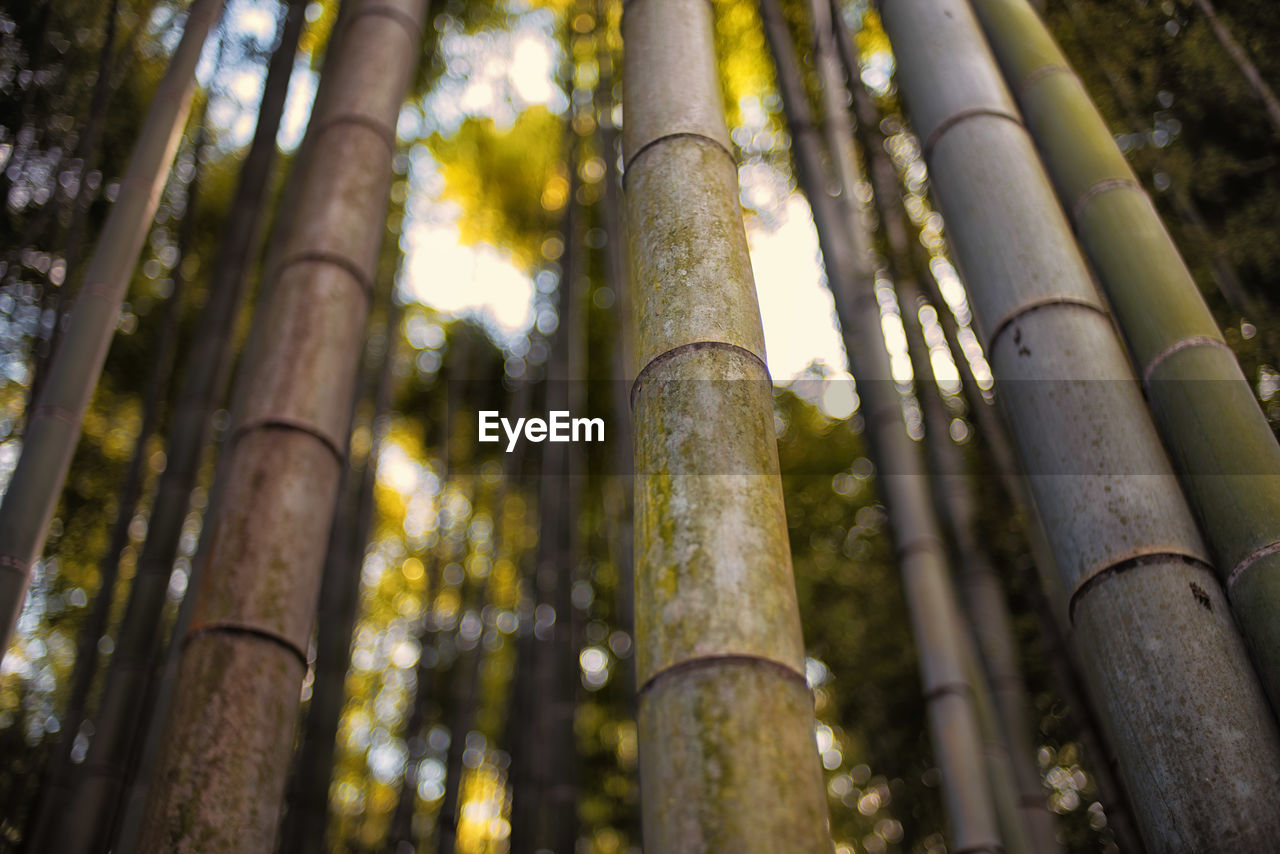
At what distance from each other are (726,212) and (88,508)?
541cm

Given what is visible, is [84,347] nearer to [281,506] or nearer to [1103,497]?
[281,506]

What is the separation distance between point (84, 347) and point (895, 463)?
2538 millimetres

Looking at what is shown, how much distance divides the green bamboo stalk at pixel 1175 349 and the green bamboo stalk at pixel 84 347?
2329mm

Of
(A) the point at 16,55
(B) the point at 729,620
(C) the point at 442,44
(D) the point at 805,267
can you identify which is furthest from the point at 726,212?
(C) the point at 442,44

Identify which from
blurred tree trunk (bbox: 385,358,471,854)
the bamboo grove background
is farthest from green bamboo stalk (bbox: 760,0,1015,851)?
blurred tree trunk (bbox: 385,358,471,854)

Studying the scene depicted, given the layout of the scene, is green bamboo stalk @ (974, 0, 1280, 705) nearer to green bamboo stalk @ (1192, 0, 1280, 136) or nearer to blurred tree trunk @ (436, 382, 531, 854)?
green bamboo stalk @ (1192, 0, 1280, 136)

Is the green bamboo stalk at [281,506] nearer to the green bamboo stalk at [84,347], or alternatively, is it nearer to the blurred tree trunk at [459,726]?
the green bamboo stalk at [84,347]

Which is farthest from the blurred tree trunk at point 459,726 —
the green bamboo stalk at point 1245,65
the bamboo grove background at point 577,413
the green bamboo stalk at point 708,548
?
the green bamboo stalk at point 1245,65

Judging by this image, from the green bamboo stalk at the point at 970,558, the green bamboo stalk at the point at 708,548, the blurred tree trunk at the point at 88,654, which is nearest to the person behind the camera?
the green bamboo stalk at the point at 708,548

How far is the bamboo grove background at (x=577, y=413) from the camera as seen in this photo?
1.57m

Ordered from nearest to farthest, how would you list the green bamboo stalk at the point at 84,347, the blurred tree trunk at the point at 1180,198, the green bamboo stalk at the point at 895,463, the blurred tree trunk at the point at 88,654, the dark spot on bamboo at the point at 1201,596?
the dark spot on bamboo at the point at 1201,596
the green bamboo stalk at the point at 84,347
the blurred tree trunk at the point at 1180,198
the green bamboo stalk at the point at 895,463
the blurred tree trunk at the point at 88,654

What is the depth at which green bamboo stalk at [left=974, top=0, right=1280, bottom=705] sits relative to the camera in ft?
4.64

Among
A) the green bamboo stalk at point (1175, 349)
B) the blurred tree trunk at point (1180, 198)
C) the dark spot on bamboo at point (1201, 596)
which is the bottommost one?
the dark spot on bamboo at point (1201, 596)

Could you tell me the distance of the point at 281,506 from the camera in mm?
1896
